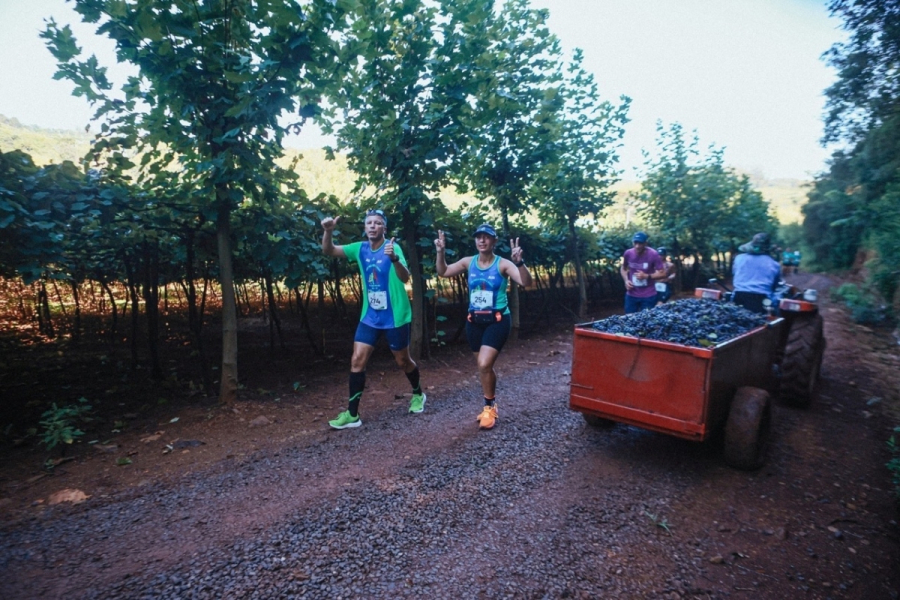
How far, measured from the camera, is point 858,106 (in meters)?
11.2

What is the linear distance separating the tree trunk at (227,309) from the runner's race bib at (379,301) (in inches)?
69.2

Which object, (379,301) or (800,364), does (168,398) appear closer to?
(379,301)

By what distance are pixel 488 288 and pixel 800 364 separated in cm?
367

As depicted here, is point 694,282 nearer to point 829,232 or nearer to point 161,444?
point 829,232

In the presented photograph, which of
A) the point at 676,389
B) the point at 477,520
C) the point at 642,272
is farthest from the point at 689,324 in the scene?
the point at 642,272

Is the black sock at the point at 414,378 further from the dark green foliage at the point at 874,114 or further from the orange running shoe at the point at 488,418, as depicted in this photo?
the dark green foliage at the point at 874,114

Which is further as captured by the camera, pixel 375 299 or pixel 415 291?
pixel 415 291

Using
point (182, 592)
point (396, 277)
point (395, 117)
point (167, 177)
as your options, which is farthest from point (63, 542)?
point (395, 117)

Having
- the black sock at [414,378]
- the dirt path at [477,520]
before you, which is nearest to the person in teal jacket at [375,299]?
the black sock at [414,378]

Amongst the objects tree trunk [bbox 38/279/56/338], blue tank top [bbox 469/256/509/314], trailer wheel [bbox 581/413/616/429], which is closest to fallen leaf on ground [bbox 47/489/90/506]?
blue tank top [bbox 469/256/509/314]

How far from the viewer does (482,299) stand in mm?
4793

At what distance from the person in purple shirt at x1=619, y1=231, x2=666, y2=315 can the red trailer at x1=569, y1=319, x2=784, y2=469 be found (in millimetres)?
3013

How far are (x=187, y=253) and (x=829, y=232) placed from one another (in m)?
35.3

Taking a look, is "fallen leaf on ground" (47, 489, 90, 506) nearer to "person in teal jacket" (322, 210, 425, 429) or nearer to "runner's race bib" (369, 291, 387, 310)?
"person in teal jacket" (322, 210, 425, 429)
